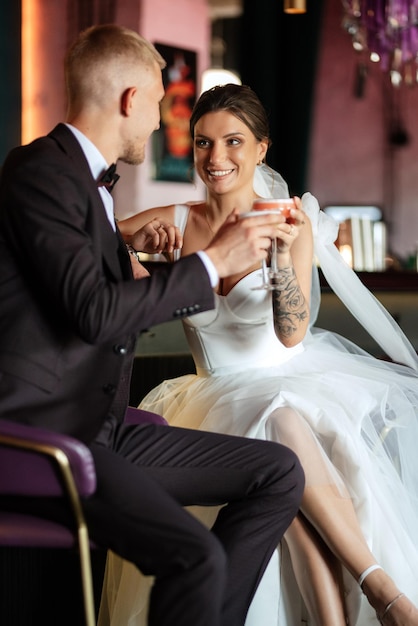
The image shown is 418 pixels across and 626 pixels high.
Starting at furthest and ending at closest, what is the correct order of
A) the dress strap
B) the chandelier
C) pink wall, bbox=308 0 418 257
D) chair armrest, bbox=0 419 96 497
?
pink wall, bbox=308 0 418 257 → the chandelier → the dress strap → chair armrest, bbox=0 419 96 497

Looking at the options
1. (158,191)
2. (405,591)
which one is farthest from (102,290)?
(158,191)

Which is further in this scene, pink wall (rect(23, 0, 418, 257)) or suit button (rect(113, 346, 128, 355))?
pink wall (rect(23, 0, 418, 257))

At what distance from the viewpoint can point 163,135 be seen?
7965 millimetres

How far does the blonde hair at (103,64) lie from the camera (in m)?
1.97

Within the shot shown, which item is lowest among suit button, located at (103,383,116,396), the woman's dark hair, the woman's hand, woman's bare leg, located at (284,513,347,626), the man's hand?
woman's bare leg, located at (284,513,347,626)

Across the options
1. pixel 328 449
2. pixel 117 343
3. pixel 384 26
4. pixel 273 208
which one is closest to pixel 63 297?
pixel 117 343

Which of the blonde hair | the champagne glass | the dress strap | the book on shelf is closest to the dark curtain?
the book on shelf

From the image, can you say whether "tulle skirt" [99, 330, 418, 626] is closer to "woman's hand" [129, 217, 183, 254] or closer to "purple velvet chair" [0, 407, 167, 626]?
"woman's hand" [129, 217, 183, 254]

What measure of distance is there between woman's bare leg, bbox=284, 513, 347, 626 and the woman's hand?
812 mm

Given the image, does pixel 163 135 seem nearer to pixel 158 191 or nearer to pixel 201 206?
pixel 158 191

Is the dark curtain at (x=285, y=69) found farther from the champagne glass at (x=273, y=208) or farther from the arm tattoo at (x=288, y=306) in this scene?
the champagne glass at (x=273, y=208)

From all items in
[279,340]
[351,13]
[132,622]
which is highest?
[351,13]

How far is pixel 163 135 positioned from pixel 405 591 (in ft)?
19.8

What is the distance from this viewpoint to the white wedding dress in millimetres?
2416
